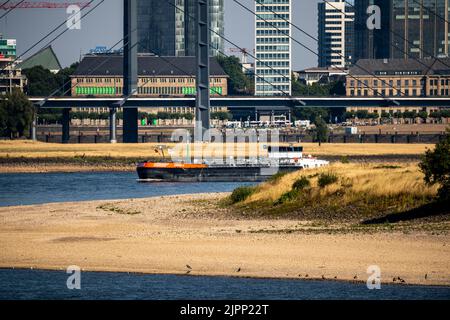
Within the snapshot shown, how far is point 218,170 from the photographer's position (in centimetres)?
11531

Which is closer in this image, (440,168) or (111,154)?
(440,168)

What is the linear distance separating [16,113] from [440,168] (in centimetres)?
12056

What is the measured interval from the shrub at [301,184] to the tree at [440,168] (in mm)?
8935

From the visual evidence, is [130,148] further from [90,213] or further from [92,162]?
[90,213]

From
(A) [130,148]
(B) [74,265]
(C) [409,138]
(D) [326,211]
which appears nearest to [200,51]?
(A) [130,148]


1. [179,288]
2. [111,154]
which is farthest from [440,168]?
[111,154]

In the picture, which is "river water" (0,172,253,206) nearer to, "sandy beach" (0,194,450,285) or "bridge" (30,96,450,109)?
"sandy beach" (0,194,450,285)

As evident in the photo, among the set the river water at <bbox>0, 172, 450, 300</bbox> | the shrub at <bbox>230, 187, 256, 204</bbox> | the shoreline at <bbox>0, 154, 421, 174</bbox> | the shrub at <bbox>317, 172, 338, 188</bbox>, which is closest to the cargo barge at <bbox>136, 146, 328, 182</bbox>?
the shoreline at <bbox>0, 154, 421, 174</bbox>

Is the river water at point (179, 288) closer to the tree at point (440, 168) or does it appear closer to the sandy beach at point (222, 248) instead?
the sandy beach at point (222, 248)

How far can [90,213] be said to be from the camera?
233ft

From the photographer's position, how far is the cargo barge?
11338 cm

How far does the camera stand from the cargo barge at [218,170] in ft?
372

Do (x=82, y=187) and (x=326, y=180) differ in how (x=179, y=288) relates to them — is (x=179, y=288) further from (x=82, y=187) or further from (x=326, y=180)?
(x=82, y=187)

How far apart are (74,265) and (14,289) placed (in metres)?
4.64
